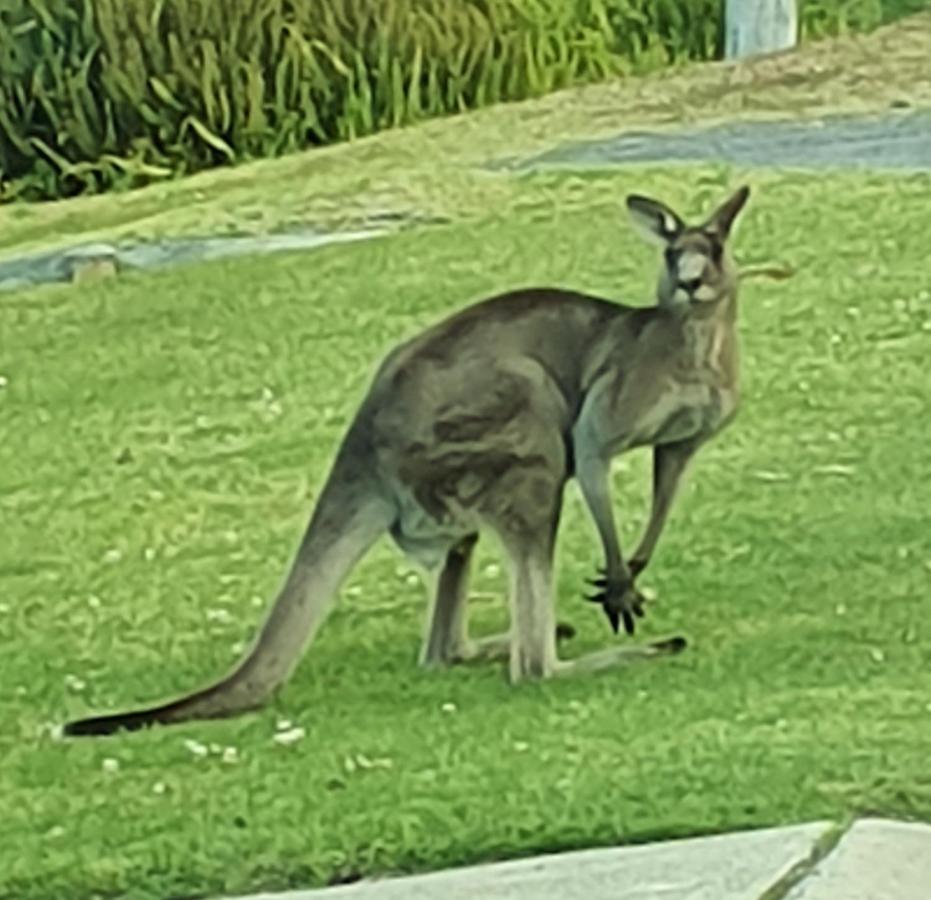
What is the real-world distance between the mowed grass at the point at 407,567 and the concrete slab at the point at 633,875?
48 millimetres

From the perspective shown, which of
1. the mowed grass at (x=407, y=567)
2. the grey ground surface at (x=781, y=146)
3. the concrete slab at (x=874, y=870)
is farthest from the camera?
the grey ground surface at (x=781, y=146)

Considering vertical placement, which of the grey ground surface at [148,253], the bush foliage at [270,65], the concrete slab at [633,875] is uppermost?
the bush foliage at [270,65]

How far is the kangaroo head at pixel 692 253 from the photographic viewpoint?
2697mm

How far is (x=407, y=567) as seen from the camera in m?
2.84

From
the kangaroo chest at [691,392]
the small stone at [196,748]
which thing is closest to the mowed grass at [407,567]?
the small stone at [196,748]

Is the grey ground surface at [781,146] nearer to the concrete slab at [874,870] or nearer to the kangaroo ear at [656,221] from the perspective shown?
the kangaroo ear at [656,221]

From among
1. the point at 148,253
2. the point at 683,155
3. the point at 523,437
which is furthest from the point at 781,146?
the point at 148,253

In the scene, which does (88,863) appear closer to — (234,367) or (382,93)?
(234,367)

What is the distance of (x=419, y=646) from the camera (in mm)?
2824

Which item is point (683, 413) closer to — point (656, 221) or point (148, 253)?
point (656, 221)

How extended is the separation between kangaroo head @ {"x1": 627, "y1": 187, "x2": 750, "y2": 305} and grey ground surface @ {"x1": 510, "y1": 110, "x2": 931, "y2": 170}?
22 cm

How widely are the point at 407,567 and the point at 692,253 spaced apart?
0.38 metres

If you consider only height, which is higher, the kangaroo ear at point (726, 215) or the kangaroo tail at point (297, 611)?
the kangaroo ear at point (726, 215)

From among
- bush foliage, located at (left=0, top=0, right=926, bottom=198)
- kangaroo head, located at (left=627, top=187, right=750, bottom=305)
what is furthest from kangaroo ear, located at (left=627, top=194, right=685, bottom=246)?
bush foliage, located at (left=0, top=0, right=926, bottom=198)
